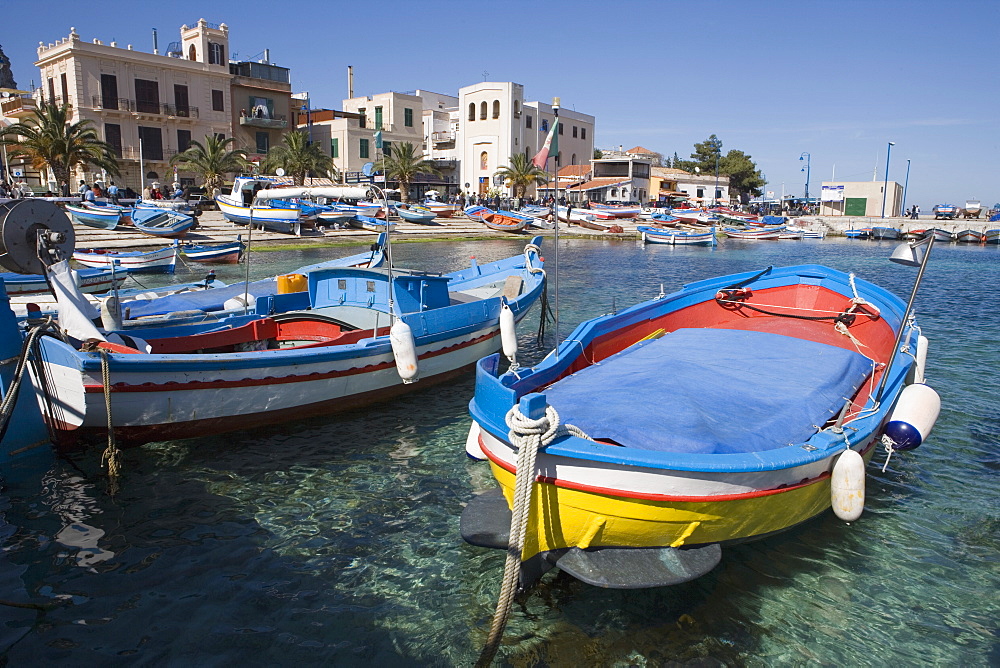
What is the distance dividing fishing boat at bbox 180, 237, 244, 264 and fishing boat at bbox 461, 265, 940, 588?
25625mm

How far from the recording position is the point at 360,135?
202 ft

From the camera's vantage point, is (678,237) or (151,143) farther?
(678,237)

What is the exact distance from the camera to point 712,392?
6746 mm

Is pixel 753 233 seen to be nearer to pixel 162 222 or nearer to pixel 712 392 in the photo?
pixel 162 222

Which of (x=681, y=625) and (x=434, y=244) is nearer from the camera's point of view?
(x=681, y=625)

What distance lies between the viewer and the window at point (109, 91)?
145 feet

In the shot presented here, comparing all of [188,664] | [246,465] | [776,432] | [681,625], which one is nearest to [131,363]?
[246,465]

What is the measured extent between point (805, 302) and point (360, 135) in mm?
56858

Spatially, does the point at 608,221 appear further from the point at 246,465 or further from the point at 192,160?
the point at 246,465

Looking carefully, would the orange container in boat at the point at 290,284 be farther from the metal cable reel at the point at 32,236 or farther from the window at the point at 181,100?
the window at the point at 181,100

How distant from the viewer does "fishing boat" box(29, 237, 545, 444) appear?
8062 mm

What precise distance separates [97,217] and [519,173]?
39129 mm

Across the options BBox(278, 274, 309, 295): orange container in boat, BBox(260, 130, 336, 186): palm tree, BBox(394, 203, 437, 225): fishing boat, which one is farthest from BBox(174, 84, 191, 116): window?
BBox(278, 274, 309, 295): orange container in boat

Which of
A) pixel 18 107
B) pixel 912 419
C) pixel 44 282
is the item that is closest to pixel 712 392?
pixel 912 419
